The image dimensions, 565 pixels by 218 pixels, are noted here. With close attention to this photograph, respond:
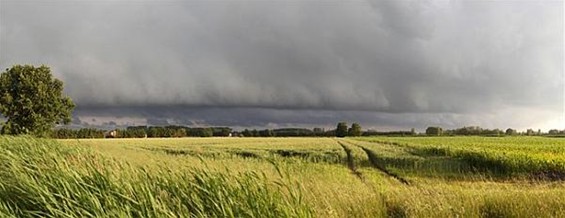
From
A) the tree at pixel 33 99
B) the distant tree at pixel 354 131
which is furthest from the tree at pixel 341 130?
the tree at pixel 33 99

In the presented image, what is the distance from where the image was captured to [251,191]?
723 cm

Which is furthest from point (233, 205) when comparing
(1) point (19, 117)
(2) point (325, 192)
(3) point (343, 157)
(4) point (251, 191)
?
(1) point (19, 117)

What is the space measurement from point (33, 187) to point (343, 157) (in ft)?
95.5

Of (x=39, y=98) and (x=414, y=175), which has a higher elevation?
(x=39, y=98)

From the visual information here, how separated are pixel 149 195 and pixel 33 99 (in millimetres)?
56607

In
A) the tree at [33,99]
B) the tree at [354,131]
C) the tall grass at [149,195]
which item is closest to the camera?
the tall grass at [149,195]

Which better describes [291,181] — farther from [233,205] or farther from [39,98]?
[39,98]

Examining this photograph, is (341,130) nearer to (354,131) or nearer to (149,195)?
(354,131)

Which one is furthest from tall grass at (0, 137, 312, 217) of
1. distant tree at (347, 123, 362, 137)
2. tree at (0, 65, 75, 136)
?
distant tree at (347, 123, 362, 137)

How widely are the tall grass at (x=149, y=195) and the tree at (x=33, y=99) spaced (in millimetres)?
51525

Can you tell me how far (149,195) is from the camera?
6703 mm

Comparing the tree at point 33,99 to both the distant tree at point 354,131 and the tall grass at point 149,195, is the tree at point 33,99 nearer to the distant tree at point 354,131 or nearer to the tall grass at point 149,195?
the tall grass at point 149,195

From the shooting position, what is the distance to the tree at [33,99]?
184 feet

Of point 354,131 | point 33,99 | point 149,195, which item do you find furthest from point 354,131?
point 149,195
